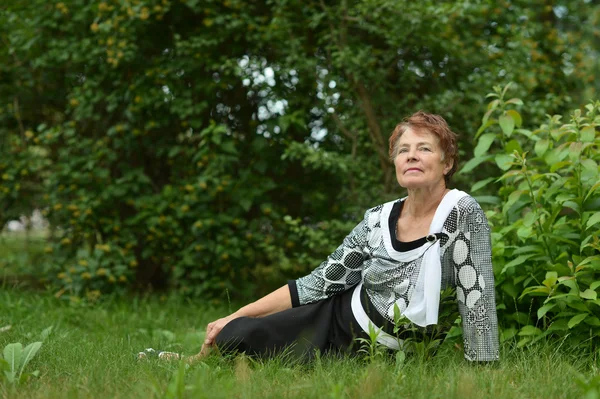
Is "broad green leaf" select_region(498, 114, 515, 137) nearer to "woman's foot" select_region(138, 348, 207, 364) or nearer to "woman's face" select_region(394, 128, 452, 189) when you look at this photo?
"woman's face" select_region(394, 128, 452, 189)

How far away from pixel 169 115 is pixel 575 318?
3.46m

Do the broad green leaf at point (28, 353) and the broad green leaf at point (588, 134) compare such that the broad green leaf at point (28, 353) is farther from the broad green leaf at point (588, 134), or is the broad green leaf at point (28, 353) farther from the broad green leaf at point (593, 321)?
the broad green leaf at point (588, 134)

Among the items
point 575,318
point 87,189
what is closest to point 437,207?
point 575,318

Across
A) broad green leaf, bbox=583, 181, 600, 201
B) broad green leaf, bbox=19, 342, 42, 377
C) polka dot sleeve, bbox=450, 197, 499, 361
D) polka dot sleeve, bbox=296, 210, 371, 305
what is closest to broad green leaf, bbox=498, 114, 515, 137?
broad green leaf, bbox=583, 181, 600, 201

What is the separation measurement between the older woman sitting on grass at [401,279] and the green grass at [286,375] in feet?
0.43

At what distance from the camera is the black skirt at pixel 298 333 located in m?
2.96

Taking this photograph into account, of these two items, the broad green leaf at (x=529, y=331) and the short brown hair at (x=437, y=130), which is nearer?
the short brown hair at (x=437, y=130)

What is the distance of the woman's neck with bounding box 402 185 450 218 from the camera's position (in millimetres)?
2916

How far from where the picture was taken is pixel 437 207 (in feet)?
9.48

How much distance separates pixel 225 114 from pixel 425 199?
9.78 ft

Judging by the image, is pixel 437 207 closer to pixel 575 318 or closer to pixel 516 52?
pixel 575 318

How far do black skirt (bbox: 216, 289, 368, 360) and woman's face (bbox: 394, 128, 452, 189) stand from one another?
24.6 inches

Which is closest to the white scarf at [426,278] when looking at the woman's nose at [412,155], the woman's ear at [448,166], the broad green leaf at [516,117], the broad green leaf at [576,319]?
the woman's ear at [448,166]

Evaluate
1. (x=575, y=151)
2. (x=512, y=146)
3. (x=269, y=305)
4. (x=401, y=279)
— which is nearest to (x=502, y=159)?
(x=512, y=146)
